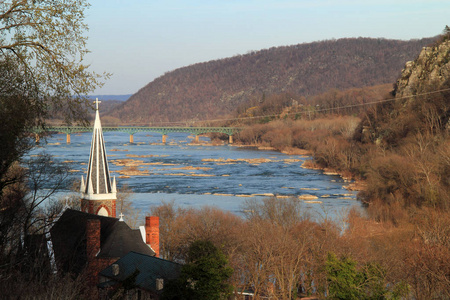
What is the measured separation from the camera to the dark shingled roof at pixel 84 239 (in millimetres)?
26500

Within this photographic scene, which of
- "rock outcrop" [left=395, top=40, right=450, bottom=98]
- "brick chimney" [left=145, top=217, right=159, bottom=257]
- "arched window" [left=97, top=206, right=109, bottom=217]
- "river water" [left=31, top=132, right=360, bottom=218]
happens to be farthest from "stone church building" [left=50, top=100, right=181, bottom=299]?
"rock outcrop" [left=395, top=40, right=450, bottom=98]

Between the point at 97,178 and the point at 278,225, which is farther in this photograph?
the point at 278,225

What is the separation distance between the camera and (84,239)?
2725cm

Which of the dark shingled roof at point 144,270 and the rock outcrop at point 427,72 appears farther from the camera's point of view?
the rock outcrop at point 427,72

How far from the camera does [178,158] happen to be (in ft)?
353

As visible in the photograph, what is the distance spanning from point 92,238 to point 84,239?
794 millimetres

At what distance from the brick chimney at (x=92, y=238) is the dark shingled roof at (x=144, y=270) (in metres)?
1.58

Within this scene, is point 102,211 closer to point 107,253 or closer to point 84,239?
point 84,239

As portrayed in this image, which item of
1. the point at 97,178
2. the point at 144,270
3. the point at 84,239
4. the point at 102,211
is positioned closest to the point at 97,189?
the point at 97,178

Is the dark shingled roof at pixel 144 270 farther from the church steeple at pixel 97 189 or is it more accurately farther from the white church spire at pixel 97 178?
the white church spire at pixel 97 178

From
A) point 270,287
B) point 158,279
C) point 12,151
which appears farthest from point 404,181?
point 12,151

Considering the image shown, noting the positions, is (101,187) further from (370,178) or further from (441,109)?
(441,109)

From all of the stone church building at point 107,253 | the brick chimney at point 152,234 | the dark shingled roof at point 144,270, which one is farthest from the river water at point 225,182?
the dark shingled roof at point 144,270

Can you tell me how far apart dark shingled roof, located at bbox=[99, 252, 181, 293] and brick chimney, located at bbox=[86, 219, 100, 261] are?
5.17ft
